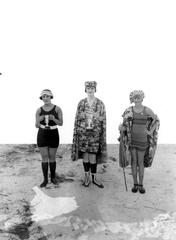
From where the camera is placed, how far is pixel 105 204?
15.2ft

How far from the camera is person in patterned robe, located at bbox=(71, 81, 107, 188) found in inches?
188

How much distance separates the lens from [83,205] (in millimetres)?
4570

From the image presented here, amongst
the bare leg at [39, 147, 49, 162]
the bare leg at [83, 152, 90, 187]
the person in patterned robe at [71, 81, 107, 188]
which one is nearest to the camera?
the person in patterned robe at [71, 81, 107, 188]

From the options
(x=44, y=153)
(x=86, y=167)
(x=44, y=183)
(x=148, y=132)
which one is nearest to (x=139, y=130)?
(x=148, y=132)

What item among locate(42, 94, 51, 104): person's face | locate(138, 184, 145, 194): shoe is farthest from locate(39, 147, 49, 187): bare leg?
locate(138, 184, 145, 194): shoe

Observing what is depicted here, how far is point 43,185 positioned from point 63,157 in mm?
1494

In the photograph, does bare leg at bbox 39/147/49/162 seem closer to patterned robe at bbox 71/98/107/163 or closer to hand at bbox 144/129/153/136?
patterned robe at bbox 71/98/107/163

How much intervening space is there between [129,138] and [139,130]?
0.20 metres

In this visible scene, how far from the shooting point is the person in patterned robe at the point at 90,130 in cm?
478

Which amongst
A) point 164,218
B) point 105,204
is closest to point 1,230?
point 105,204

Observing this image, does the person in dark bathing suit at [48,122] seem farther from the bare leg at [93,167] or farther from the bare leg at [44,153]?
the bare leg at [93,167]

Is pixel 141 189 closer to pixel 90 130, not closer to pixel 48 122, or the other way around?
pixel 90 130

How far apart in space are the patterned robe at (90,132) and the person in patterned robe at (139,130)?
320 mm

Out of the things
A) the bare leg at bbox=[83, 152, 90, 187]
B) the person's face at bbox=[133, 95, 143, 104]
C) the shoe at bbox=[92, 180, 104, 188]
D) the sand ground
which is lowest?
the sand ground
